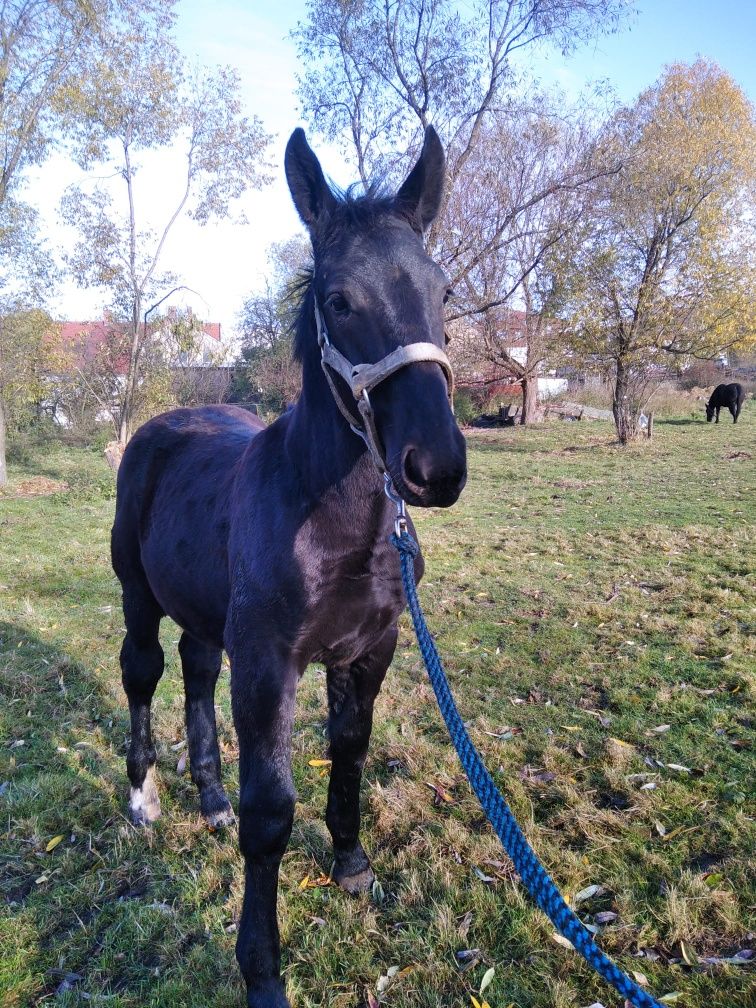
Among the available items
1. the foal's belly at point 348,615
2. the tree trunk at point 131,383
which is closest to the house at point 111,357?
the tree trunk at point 131,383

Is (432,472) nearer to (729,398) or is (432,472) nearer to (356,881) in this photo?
(356,881)

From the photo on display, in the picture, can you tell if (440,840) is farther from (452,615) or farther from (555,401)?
(555,401)

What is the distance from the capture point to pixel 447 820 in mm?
3232

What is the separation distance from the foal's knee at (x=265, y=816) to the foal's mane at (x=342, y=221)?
1589 millimetres

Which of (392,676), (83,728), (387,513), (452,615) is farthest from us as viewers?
(452,615)

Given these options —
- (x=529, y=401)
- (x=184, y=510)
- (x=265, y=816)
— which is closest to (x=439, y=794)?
(x=265, y=816)

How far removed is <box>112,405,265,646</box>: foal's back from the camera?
109 inches

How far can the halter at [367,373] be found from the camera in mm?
1704

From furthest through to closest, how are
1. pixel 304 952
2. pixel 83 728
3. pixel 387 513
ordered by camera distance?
pixel 83 728 → pixel 304 952 → pixel 387 513

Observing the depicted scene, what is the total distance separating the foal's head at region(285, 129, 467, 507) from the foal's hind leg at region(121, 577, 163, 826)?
83.0 inches

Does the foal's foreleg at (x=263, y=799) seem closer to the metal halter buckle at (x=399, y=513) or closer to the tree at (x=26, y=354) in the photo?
the metal halter buckle at (x=399, y=513)

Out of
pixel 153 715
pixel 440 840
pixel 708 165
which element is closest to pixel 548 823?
pixel 440 840

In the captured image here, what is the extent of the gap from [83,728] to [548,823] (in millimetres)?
3244

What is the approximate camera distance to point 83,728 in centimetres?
439
